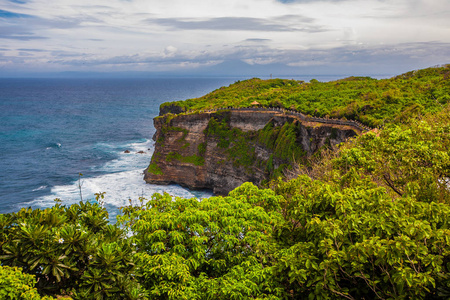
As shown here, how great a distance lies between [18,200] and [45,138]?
5048 cm

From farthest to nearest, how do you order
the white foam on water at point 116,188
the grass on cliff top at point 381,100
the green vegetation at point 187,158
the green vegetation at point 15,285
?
1. the green vegetation at point 187,158
2. the white foam on water at point 116,188
3. the grass on cliff top at point 381,100
4. the green vegetation at point 15,285

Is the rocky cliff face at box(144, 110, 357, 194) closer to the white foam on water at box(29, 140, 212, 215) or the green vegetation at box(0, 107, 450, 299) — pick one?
the white foam on water at box(29, 140, 212, 215)

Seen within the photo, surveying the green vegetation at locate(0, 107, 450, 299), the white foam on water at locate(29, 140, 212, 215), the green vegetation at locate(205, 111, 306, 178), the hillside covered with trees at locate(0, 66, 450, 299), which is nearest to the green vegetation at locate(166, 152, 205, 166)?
the green vegetation at locate(205, 111, 306, 178)

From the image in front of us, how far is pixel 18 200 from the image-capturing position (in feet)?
180

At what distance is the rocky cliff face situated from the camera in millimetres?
55531

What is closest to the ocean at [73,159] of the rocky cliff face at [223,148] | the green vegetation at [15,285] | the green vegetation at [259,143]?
the rocky cliff face at [223,148]

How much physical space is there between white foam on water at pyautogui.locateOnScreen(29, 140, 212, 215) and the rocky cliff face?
2727 mm

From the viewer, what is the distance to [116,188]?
204ft

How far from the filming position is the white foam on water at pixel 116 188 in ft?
184

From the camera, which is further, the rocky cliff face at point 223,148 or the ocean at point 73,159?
the ocean at point 73,159

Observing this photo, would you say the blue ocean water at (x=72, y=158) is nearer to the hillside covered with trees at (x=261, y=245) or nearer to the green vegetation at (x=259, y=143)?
the green vegetation at (x=259, y=143)

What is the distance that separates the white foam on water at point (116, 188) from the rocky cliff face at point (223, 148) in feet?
8.95

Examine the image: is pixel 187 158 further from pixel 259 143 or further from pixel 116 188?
pixel 259 143

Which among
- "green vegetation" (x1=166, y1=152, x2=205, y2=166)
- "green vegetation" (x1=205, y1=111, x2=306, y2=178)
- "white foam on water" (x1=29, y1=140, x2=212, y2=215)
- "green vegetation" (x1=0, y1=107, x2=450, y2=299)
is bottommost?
"white foam on water" (x1=29, y1=140, x2=212, y2=215)
